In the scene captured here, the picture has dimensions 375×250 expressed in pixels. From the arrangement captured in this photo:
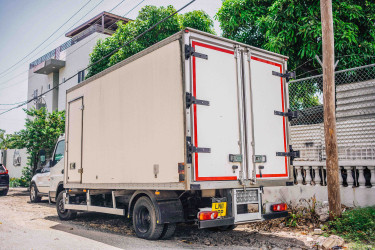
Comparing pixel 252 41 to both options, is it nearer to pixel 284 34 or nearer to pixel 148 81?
pixel 284 34

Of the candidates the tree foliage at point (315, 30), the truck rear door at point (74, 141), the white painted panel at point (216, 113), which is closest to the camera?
the white painted panel at point (216, 113)

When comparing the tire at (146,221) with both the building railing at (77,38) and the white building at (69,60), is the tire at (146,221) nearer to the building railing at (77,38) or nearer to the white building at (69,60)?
the white building at (69,60)

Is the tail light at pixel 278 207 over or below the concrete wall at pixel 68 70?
below

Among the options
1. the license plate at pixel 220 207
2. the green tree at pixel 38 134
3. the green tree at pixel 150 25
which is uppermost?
the green tree at pixel 150 25

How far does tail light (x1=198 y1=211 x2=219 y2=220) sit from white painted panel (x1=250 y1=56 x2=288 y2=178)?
1166mm

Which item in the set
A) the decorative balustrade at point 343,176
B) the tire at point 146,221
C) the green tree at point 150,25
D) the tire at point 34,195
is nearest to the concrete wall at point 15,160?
the green tree at point 150,25

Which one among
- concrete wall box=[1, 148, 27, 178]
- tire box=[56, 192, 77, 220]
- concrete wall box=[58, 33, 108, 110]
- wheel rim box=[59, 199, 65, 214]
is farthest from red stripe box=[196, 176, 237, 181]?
concrete wall box=[1, 148, 27, 178]

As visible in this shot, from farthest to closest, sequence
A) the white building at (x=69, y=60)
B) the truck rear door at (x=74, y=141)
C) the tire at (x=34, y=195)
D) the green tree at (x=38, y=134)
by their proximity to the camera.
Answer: the white building at (x=69, y=60)
the green tree at (x=38, y=134)
the tire at (x=34, y=195)
the truck rear door at (x=74, y=141)

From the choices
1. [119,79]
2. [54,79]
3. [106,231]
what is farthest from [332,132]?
[54,79]

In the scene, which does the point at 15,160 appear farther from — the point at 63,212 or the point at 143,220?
the point at 143,220

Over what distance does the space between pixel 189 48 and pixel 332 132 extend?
3123mm

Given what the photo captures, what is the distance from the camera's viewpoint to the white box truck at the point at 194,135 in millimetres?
5633

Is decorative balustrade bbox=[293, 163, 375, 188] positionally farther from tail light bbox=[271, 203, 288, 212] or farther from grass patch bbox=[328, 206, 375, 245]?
tail light bbox=[271, 203, 288, 212]

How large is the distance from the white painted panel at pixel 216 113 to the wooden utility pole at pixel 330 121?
1.87 metres
